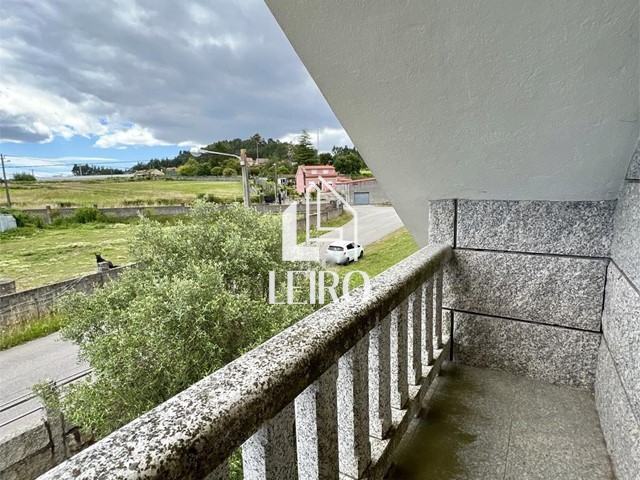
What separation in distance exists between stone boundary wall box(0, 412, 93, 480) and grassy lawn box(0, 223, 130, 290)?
1713 mm

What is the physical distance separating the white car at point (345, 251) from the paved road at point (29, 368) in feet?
12.2

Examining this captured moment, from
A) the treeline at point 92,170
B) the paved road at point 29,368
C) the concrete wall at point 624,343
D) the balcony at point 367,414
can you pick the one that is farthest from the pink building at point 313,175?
the paved road at point 29,368

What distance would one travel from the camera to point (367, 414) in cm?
97

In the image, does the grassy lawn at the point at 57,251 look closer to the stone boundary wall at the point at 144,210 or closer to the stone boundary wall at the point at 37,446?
the stone boundary wall at the point at 144,210

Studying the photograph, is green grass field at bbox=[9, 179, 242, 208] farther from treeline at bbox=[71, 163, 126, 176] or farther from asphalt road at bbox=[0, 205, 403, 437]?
asphalt road at bbox=[0, 205, 403, 437]

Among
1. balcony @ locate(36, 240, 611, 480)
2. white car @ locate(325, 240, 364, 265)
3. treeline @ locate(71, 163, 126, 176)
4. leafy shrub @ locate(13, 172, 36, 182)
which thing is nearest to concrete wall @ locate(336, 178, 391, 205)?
balcony @ locate(36, 240, 611, 480)

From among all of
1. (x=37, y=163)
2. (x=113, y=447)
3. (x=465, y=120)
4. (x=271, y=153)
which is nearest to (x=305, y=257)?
(x=271, y=153)

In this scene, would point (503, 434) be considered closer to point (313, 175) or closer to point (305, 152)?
point (313, 175)

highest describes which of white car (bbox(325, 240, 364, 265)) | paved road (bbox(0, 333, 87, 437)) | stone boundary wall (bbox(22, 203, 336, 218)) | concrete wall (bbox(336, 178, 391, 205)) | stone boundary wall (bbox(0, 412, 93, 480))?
concrete wall (bbox(336, 178, 391, 205))

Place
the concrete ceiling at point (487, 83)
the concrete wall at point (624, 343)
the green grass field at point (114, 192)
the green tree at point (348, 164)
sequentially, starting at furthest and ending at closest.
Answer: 1. the green grass field at point (114, 192)
2. the green tree at point (348, 164)
3. the concrete wall at point (624, 343)
4. the concrete ceiling at point (487, 83)

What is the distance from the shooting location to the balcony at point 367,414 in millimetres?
428

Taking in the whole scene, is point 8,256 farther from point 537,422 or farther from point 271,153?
point 537,422

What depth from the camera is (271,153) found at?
4.38 metres

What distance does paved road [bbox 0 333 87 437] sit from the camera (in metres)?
4.21
